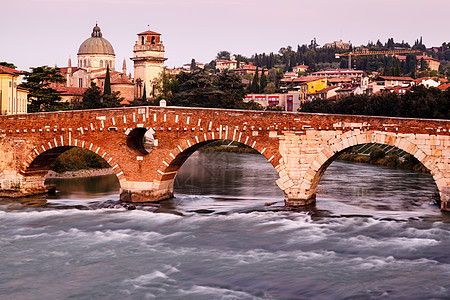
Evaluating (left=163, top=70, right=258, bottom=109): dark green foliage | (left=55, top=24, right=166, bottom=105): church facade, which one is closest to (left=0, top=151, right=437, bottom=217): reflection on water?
(left=163, top=70, right=258, bottom=109): dark green foliage

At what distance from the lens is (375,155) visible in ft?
160

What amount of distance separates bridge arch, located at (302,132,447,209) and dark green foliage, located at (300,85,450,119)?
22.4m

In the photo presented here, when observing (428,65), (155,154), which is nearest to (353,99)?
(155,154)

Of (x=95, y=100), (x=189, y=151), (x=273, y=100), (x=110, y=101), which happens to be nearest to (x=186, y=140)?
(x=189, y=151)

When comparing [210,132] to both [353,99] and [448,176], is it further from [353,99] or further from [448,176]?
[353,99]

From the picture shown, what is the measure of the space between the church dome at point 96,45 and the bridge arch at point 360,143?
104 meters

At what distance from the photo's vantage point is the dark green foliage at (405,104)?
47656 millimetres

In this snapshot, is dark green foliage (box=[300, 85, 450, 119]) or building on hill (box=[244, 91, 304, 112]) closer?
dark green foliage (box=[300, 85, 450, 119])

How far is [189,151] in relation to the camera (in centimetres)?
2903

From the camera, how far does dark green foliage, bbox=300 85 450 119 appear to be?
1876 inches

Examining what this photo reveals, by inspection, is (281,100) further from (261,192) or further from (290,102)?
(261,192)

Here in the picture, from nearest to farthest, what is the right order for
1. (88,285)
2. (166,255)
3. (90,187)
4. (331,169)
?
(88,285) < (166,255) < (90,187) < (331,169)

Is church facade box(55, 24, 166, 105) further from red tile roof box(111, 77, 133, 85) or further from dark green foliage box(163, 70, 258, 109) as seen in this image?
dark green foliage box(163, 70, 258, 109)

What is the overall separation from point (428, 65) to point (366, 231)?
173726 millimetres
